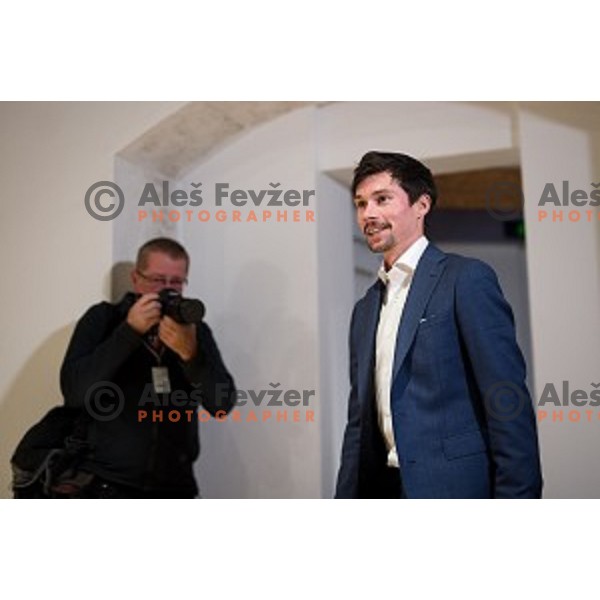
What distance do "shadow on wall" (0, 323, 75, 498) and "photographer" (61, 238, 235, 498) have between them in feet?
0.11

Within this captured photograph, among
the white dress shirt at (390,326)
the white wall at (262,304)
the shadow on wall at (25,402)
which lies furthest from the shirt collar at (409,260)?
the shadow on wall at (25,402)

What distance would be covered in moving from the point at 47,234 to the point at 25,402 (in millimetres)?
388

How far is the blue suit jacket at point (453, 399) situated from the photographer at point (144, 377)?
431 mm

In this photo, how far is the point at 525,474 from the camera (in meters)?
1.48

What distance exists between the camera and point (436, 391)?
1.60 meters

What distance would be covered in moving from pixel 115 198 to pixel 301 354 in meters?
0.56

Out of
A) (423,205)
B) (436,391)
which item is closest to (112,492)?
(436,391)

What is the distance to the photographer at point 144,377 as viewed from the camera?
1.85 metres

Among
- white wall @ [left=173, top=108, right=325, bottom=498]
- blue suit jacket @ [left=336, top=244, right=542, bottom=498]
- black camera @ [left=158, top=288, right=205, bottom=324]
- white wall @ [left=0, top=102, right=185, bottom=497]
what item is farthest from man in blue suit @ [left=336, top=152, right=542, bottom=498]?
white wall @ [left=0, top=102, right=185, bottom=497]

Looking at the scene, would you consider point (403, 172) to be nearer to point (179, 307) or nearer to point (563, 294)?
point (563, 294)

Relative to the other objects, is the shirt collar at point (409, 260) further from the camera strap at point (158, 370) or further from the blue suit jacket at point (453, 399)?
the camera strap at point (158, 370)

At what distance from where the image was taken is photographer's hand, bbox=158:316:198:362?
6.21ft

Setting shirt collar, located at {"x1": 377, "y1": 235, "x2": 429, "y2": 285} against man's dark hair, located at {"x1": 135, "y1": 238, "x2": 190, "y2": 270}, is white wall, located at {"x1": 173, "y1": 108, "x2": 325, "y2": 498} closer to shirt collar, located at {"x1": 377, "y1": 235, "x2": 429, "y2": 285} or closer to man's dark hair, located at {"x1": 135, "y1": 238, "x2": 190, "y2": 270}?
man's dark hair, located at {"x1": 135, "y1": 238, "x2": 190, "y2": 270}
